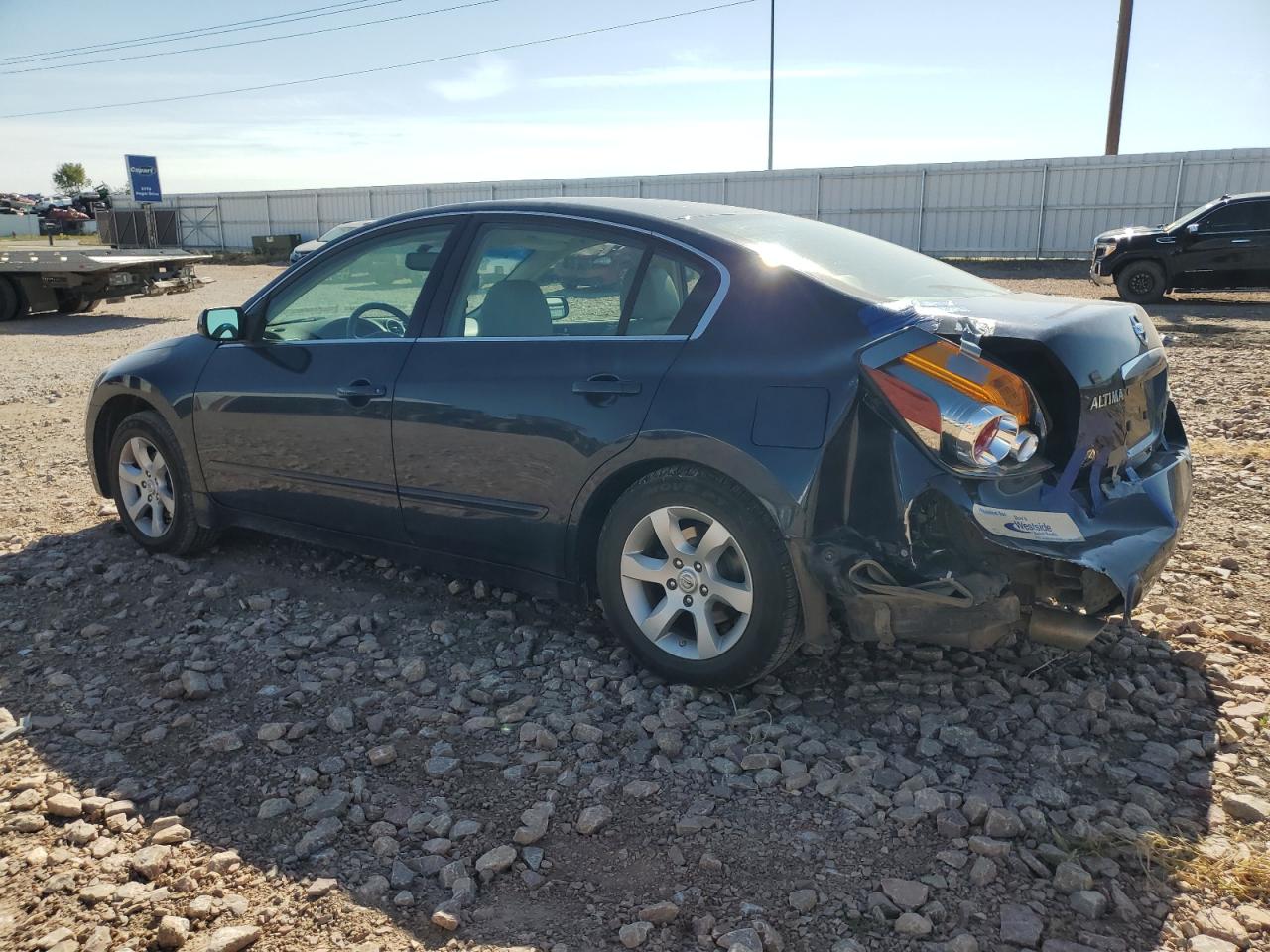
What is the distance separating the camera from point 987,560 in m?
3.09

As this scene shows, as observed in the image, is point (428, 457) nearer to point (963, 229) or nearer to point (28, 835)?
point (28, 835)

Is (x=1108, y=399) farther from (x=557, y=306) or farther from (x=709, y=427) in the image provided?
(x=557, y=306)

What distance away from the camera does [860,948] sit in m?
2.41

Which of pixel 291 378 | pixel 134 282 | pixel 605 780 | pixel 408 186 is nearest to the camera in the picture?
pixel 605 780

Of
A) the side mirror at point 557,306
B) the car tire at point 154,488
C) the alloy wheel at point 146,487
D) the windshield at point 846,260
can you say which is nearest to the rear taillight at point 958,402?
the windshield at point 846,260

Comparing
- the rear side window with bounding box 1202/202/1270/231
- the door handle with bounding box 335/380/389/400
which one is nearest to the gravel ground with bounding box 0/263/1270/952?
the door handle with bounding box 335/380/389/400

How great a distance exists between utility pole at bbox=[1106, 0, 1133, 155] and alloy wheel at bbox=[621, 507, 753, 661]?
88.9ft

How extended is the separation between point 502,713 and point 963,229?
89.2ft

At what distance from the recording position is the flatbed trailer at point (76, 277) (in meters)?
16.4

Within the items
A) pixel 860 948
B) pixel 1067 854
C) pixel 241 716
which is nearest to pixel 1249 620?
pixel 1067 854

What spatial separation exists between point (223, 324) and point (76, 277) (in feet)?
45.6

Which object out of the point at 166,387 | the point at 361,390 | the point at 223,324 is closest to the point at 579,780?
the point at 361,390

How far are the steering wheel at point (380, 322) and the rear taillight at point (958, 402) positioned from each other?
2070 mm

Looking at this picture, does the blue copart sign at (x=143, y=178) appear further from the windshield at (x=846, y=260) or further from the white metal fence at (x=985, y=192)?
the windshield at (x=846, y=260)
